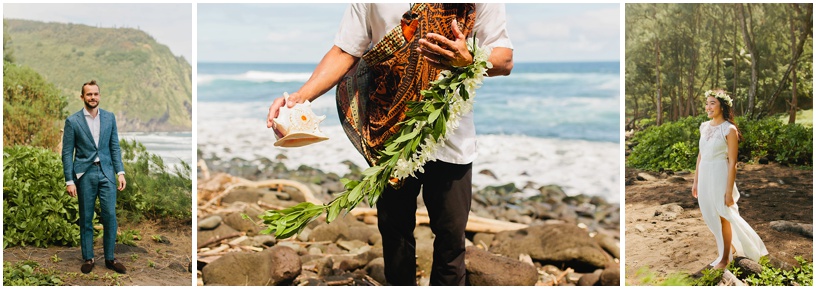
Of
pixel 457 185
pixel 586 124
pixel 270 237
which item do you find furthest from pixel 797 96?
pixel 586 124

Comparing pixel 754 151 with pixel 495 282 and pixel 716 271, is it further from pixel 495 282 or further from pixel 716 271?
pixel 495 282

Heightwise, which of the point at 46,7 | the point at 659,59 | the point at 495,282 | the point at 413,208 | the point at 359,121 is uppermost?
the point at 46,7

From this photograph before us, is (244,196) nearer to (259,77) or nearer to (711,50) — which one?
(711,50)

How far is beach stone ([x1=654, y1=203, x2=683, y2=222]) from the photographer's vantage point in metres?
4.13

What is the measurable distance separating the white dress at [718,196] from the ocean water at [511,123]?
429cm

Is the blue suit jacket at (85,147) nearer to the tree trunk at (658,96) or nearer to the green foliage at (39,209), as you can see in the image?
the green foliage at (39,209)

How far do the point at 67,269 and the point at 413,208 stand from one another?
1.94 meters

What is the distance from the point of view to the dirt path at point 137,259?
13.0 ft

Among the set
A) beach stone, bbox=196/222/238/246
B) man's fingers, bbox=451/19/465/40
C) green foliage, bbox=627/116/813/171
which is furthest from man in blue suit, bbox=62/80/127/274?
green foliage, bbox=627/116/813/171

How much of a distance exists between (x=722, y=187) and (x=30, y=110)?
361 cm

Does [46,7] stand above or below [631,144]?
above

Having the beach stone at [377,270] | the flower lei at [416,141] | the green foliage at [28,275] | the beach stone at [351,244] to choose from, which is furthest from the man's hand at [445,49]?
the beach stone at [351,244]

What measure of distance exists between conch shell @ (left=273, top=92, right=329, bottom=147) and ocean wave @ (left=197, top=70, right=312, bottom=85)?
10.2 meters

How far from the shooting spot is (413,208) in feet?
10.2
